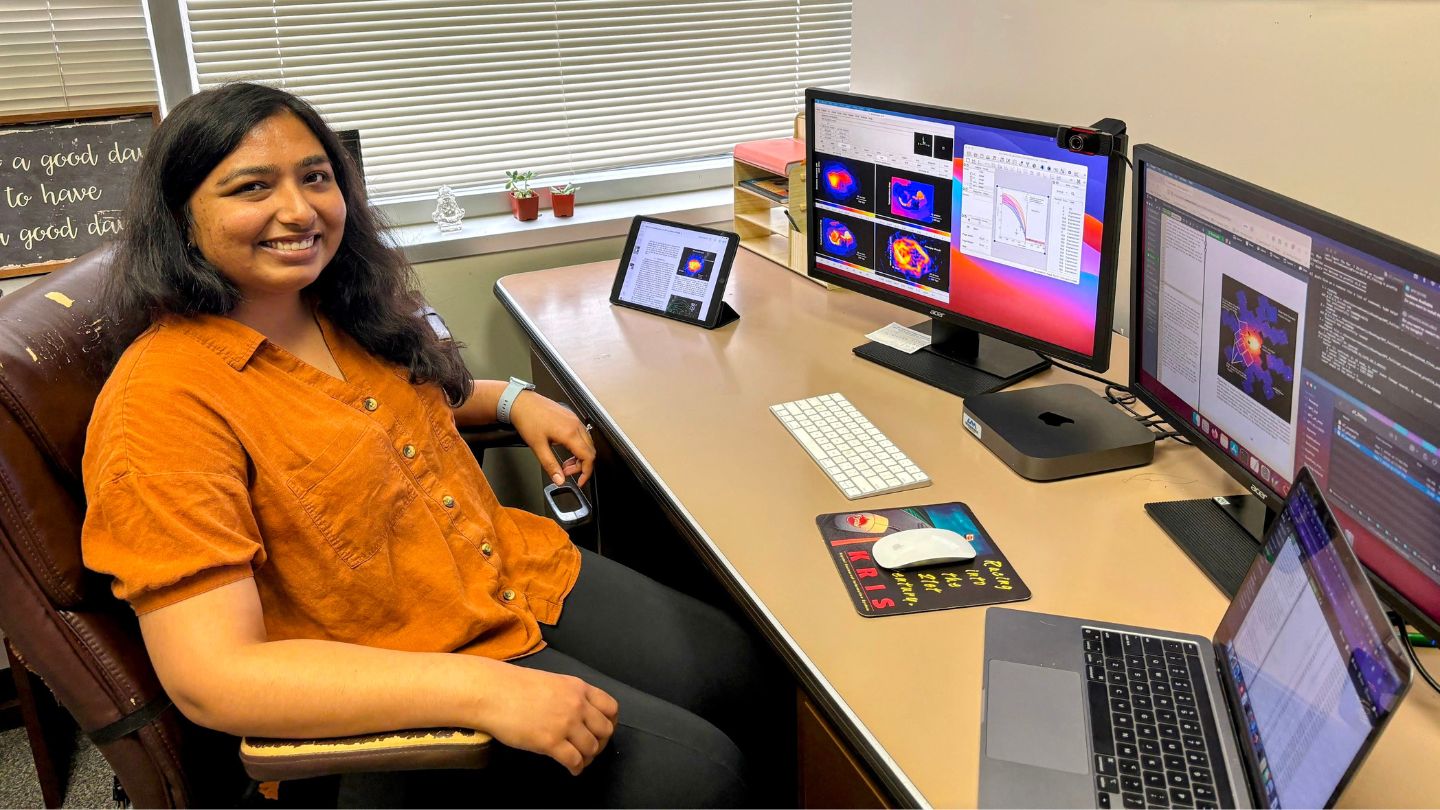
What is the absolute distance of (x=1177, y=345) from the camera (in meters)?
1.37

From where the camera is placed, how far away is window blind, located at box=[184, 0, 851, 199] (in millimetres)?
2311

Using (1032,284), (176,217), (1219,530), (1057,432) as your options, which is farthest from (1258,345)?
(176,217)

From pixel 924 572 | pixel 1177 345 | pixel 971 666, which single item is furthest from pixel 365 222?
pixel 1177 345

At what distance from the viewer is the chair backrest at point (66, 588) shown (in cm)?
106

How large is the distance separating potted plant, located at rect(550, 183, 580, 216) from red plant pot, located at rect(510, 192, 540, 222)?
42 millimetres

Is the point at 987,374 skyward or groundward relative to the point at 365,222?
groundward

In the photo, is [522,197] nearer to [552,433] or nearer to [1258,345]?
[552,433]

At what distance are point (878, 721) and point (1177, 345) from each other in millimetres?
695

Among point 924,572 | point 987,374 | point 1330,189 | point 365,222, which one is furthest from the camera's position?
point 987,374

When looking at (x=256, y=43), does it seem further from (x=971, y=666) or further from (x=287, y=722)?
(x=971, y=666)

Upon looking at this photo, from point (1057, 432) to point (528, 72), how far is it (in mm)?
Result: 1653

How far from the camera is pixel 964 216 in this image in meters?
1.69

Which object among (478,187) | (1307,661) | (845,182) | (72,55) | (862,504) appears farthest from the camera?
(478,187)

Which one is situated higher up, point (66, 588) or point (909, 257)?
point (909, 257)
